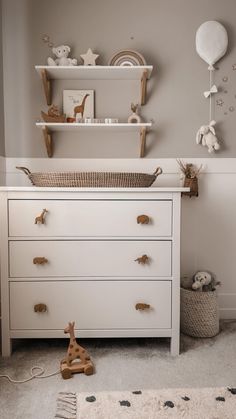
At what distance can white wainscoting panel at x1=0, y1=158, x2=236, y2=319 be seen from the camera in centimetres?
231

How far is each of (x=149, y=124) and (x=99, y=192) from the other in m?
0.59

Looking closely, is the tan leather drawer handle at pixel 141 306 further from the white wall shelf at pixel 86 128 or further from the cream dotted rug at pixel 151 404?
the white wall shelf at pixel 86 128

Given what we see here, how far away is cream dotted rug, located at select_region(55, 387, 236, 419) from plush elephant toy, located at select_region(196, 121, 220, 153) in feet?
4.42

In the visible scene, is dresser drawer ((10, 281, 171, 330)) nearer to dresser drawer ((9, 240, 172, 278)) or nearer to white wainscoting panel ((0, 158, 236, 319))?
dresser drawer ((9, 240, 172, 278))

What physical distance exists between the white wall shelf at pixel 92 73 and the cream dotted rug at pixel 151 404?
160 centimetres

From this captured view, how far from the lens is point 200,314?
2066 millimetres

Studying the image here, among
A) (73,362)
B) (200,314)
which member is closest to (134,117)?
(200,314)

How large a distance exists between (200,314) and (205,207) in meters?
0.66

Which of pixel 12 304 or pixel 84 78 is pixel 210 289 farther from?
pixel 84 78

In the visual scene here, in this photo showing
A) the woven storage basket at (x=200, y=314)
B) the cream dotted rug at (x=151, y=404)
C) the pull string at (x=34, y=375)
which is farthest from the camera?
the woven storage basket at (x=200, y=314)

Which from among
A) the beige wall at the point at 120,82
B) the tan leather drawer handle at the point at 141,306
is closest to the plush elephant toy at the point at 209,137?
the beige wall at the point at 120,82

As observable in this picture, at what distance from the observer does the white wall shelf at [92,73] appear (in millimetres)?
2109

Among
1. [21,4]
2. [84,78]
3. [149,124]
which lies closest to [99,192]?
[149,124]

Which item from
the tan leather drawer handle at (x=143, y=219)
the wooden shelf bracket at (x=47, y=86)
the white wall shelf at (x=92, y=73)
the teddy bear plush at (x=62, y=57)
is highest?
the teddy bear plush at (x=62, y=57)
